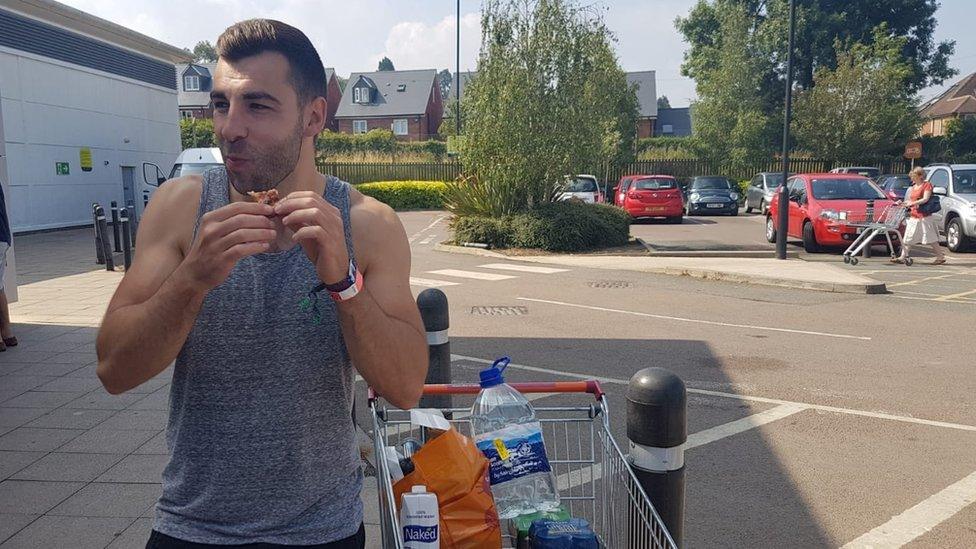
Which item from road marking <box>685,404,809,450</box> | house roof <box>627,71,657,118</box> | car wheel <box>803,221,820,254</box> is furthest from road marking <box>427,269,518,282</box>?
house roof <box>627,71,657,118</box>

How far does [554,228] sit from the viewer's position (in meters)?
17.7

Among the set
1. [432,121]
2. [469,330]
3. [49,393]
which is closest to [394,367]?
[49,393]

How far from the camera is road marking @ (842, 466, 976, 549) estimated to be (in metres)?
3.99

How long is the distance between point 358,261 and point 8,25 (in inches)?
927

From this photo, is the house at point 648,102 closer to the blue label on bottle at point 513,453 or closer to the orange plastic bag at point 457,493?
the blue label on bottle at point 513,453

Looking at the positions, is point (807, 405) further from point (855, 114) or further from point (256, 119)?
A: point (855, 114)

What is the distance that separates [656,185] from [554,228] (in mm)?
9811

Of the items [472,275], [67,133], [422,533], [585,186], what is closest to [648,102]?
[585,186]

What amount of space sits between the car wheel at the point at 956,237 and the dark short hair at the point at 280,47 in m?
18.2

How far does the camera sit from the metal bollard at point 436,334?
4.14m

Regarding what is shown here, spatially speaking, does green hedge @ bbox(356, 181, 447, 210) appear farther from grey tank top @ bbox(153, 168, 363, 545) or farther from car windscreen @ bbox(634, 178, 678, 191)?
grey tank top @ bbox(153, 168, 363, 545)

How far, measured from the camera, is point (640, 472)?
2.42 m

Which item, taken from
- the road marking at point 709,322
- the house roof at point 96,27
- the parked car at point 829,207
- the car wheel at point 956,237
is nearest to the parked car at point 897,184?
the car wheel at point 956,237

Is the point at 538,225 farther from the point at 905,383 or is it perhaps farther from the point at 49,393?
the point at 49,393
